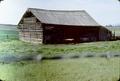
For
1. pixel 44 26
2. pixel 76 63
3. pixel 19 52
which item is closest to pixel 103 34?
pixel 76 63

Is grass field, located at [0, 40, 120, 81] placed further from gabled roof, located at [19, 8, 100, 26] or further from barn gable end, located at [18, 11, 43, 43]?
gabled roof, located at [19, 8, 100, 26]

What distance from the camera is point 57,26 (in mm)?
4105

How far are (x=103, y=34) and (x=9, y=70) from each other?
1.29 metres

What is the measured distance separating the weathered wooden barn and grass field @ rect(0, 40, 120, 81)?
9 centimetres

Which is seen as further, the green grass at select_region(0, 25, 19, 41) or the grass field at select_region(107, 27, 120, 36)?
the grass field at select_region(107, 27, 120, 36)

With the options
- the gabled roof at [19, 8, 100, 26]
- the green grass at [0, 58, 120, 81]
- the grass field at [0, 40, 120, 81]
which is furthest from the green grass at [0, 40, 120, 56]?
the gabled roof at [19, 8, 100, 26]

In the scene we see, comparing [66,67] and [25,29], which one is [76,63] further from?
[25,29]

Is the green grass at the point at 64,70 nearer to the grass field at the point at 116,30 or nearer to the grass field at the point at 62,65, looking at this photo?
the grass field at the point at 62,65

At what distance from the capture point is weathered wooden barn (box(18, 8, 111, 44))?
4.05m

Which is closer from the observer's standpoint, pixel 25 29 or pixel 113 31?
pixel 25 29

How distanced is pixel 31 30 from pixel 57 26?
0.33 metres

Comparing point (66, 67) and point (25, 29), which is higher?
point (25, 29)

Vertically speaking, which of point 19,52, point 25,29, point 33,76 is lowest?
point 33,76

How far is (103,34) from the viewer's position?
4.31 meters
